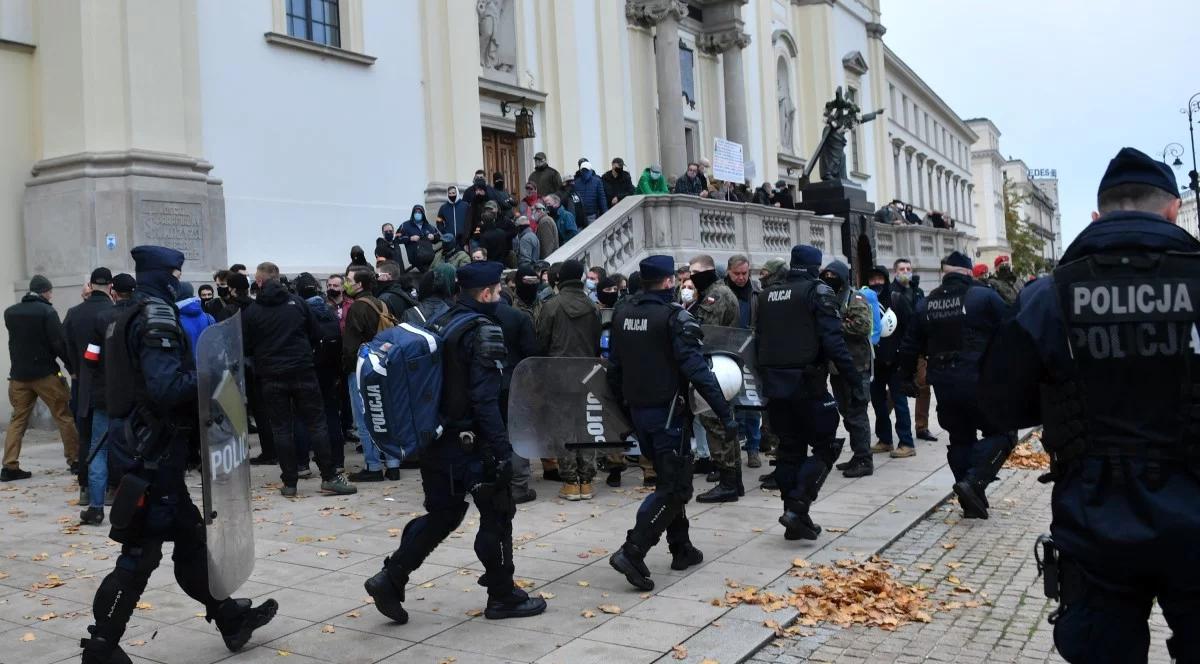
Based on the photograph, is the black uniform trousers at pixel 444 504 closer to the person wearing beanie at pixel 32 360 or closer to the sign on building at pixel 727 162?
the person wearing beanie at pixel 32 360

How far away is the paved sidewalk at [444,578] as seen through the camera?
525 cm

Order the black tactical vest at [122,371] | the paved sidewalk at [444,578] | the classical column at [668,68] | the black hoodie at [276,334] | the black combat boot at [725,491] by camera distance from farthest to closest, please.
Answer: the classical column at [668,68]
the black hoodie at [276,334]
the black combat boot at [725,491]
the paved sidewalk at [444,578]
the black tactical vest at [122,371]

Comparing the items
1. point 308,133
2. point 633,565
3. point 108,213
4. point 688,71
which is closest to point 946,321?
point 633,565

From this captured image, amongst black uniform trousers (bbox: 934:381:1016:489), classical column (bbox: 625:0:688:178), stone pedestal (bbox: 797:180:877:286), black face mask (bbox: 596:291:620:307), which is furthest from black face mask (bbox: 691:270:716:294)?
classical column (bbox: 625:0:688:178)

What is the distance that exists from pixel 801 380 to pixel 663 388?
1468 mm

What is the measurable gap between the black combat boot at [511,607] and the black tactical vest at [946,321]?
411cm

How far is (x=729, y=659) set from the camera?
4969mm

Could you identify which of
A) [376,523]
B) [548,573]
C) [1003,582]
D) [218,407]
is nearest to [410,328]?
[218,407]

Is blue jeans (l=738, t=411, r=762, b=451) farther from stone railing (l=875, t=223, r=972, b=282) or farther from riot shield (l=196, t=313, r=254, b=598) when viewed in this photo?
stone railing (l=875, t=223, r=972, b=282)

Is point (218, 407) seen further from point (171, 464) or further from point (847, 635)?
point (847, 635)

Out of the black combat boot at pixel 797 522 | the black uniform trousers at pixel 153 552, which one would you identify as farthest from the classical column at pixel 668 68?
the black uniform trousers at pixel 153 552

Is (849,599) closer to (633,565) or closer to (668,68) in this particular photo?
(633,565)

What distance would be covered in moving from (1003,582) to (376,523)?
4.45 m

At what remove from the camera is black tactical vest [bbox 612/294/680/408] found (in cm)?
646
